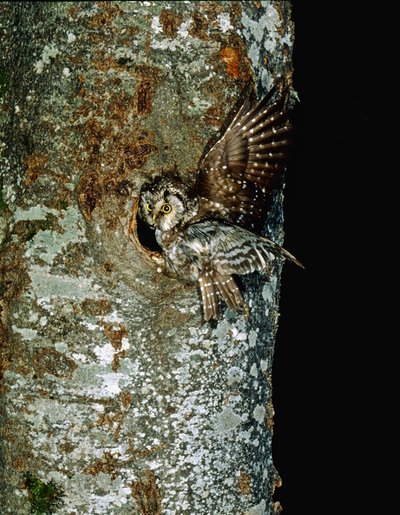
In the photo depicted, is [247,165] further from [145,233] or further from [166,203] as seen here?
[145,233]

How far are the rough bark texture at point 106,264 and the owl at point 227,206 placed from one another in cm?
5

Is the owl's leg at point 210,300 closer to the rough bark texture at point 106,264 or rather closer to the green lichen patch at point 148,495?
the rough bark texture at point 106,264

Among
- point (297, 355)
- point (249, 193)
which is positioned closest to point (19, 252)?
point (249, 193)

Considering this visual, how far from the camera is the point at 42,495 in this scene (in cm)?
195

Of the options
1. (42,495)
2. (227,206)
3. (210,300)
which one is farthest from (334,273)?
(42,495)

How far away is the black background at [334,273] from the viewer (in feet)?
15.1

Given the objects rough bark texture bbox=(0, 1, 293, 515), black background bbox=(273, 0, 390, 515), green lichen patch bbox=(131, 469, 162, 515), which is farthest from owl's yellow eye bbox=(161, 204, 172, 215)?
black background bbox=(273, 0, 390, 515)

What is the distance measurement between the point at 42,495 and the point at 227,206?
2.96ft

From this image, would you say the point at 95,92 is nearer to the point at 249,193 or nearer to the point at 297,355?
the point at 249,193

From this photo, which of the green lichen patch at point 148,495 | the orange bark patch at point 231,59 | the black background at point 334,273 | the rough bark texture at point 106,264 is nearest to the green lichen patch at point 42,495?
the rough bark texture at point 106,264

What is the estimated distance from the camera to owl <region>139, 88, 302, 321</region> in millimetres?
1941

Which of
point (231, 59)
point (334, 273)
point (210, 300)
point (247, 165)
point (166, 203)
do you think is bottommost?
point (334, 273)

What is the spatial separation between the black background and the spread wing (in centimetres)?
259

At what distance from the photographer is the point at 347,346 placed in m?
4.75
